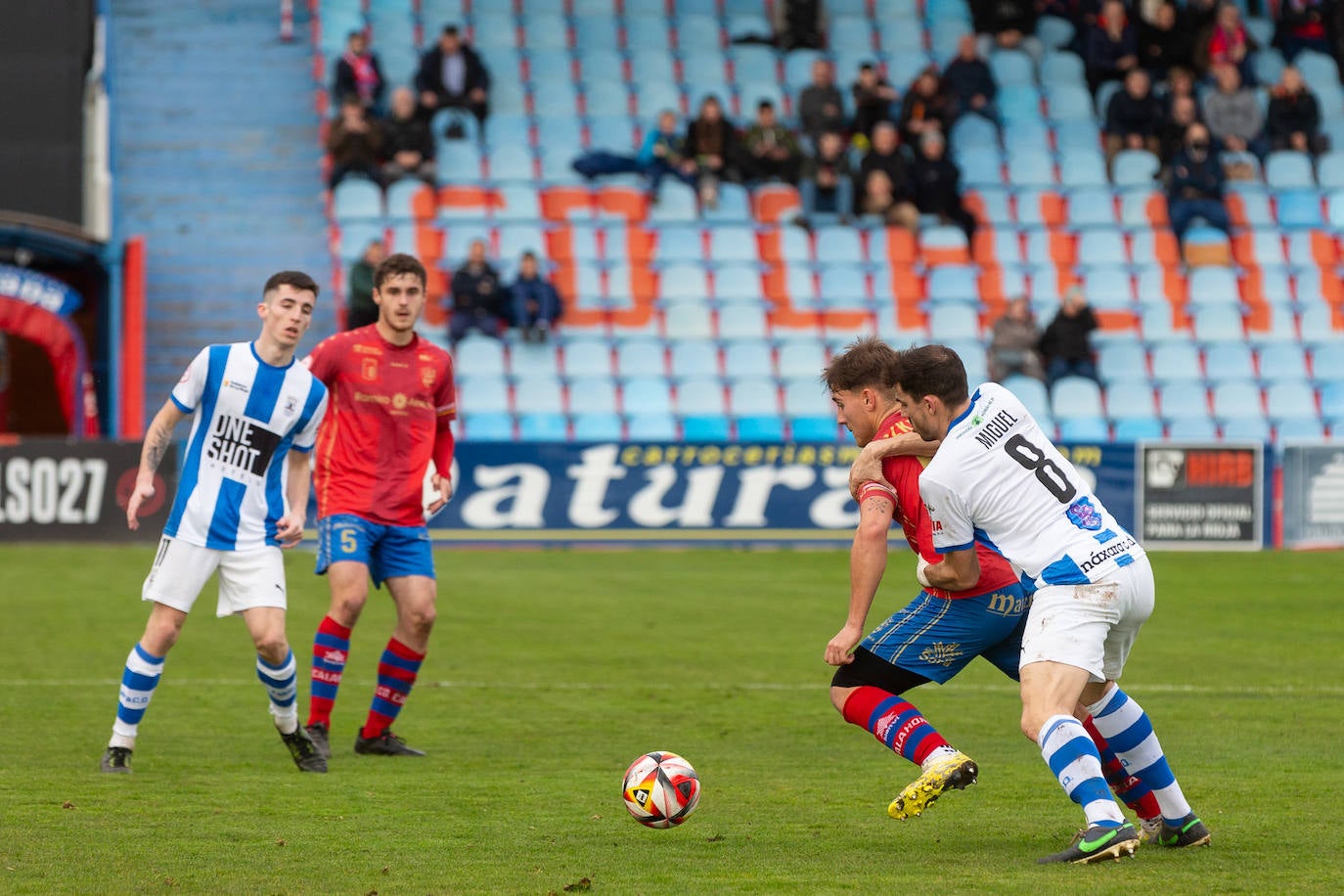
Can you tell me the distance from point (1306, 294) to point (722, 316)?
859 cm

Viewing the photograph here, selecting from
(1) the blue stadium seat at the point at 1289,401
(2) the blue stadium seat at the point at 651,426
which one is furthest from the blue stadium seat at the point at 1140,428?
(2) the blue stadium seat at the point at 651,426

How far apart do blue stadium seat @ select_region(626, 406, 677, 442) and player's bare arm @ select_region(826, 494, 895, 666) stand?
15.8 metres

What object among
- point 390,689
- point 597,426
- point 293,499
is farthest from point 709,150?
point 293,499

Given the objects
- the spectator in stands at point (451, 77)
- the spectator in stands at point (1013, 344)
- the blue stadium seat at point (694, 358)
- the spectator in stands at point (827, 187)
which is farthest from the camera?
the spectator in stands at point (827, 187)

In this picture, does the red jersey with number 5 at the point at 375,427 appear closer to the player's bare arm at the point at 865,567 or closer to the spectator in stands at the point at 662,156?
the player's bare arm at the point at 865,567

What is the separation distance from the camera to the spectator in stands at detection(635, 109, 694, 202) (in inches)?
953

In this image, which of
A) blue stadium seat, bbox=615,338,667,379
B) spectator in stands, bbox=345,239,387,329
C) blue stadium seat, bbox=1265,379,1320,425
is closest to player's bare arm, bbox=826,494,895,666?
spectator in stands, bbox=345,239,387,329

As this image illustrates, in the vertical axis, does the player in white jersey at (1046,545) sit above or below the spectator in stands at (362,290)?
below

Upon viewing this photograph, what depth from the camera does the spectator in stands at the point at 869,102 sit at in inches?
977

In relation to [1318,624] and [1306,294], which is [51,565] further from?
[1306,294]

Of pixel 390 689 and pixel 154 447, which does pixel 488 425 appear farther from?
pixel 154 447

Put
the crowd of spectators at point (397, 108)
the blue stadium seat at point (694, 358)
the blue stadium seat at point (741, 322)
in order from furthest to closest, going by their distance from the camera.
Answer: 1. the blue stadium seat at point (741, 322)
2. the crowd of spectators at point (397, 108)
3. the blue stadium seat at point (694, 358)

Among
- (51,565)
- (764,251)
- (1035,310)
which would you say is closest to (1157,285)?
(1035,310)

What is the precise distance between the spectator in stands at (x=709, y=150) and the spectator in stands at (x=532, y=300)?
3247 mm
